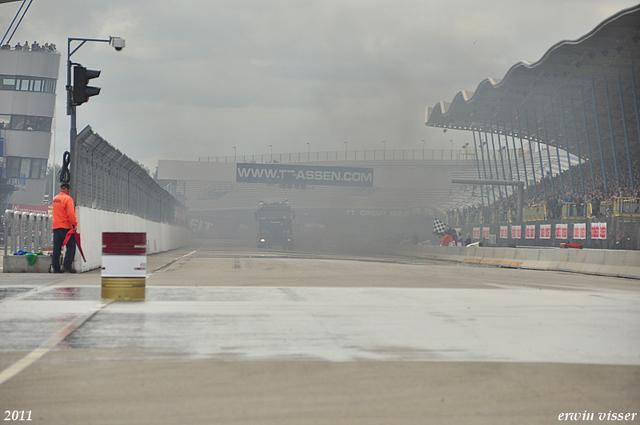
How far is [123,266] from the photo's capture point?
10.5 m

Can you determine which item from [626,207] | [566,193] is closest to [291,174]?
[566,193]

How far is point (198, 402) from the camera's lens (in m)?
4.57

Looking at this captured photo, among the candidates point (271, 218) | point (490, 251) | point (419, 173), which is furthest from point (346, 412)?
point (419, 173)

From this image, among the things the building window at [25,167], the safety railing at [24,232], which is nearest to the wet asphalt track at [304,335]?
the safety railing at [24,232]

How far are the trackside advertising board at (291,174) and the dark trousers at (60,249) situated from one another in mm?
47185

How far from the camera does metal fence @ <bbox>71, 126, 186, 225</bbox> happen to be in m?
17.7

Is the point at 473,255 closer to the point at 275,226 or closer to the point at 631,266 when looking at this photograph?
the point at 631,266

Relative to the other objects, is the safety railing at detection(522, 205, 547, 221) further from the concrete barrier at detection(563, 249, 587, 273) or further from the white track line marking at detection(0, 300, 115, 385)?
the white track line marking at detection(0, 300, 115, 385)

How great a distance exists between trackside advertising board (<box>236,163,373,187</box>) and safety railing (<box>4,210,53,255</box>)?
144ft

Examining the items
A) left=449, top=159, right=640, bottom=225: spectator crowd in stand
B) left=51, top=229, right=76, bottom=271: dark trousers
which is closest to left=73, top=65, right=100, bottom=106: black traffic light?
left=51, top=229, right=76, bottom=271: dark trousers

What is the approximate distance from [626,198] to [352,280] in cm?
2145

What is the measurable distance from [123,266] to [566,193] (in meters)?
45.2

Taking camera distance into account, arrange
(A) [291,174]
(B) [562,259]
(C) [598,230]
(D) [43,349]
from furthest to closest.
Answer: (A) [291,174] → (C) [598,230] → (B) [562,259] → (D) [43,349]

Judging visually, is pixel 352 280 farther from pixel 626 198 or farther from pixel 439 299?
pixel 626 198
